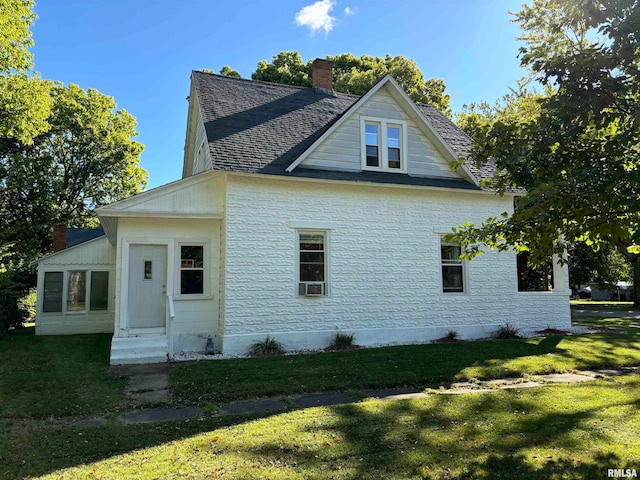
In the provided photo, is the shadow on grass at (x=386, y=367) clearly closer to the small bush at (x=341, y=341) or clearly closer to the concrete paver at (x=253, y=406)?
the concrete paver at (x=253, y=406)

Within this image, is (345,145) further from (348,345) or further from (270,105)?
(348,345)

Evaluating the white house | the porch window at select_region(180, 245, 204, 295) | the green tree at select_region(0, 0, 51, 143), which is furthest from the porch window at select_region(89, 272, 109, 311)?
the porch window at select_region(180, 245, 204, 295)

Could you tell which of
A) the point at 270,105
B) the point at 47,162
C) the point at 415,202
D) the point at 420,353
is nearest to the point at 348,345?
the point at 420,353

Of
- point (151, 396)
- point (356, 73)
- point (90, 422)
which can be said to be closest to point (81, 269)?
point (151, 396)

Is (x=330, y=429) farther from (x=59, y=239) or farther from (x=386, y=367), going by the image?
(x=59, y=239)

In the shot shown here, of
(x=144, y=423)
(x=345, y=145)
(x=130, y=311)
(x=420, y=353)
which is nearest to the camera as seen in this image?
(x=144, y=423)

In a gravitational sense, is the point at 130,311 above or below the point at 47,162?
below

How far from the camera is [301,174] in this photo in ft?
38.4

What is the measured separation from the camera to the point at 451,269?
13328mm

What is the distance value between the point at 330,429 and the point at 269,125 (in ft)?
32.6

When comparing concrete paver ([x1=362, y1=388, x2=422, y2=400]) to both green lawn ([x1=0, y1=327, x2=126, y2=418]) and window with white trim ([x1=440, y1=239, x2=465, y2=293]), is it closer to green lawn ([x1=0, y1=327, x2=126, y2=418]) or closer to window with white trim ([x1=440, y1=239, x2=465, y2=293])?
green lawn ([x1=0, y1=327, x2=126, y2=418])

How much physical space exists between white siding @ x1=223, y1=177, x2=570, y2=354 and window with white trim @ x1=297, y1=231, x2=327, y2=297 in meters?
0.23

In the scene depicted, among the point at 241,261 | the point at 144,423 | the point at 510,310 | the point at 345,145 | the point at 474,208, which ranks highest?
the point at 345,145

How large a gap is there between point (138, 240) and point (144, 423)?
6.08m
